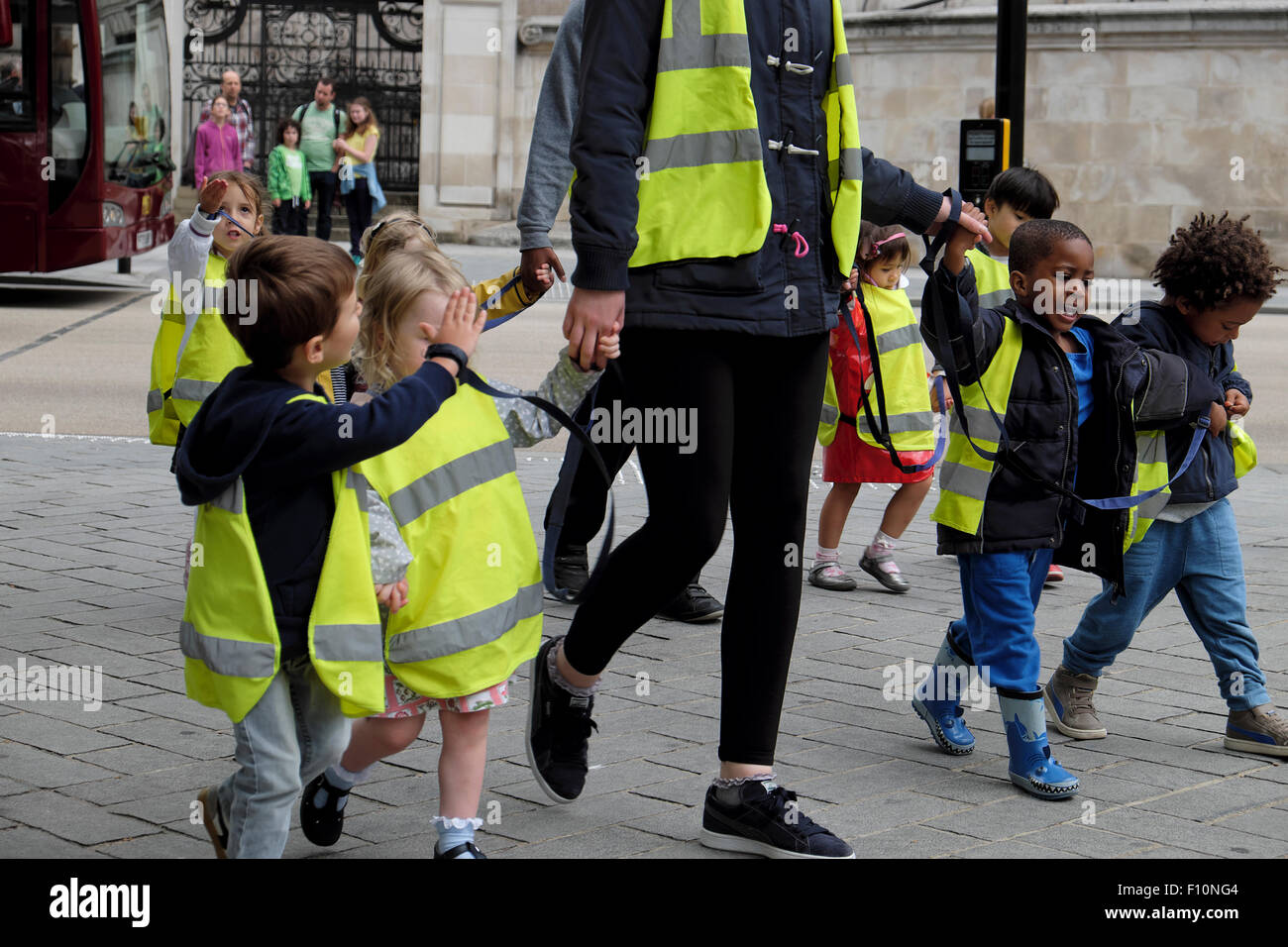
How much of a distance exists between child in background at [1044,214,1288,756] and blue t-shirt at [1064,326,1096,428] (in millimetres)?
222

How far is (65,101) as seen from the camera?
1507cm

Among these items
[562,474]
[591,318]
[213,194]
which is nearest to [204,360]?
[213,194]

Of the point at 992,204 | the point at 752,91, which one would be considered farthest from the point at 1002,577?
the point at 992,204

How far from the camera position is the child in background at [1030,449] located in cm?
383

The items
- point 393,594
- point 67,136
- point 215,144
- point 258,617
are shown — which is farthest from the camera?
point 215,144

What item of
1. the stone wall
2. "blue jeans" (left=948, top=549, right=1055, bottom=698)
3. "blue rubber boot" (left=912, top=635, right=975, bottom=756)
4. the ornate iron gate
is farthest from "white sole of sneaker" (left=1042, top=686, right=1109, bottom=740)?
the ornate iron gate

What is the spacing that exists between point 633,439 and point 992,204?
89.7 inches

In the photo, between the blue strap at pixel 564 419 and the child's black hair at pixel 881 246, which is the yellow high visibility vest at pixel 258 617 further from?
the child's black hair at pixel 881 246

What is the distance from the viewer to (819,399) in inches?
136

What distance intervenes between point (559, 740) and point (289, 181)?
53.1ft

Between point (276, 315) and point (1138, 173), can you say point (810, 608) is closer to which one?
point (276, 315)

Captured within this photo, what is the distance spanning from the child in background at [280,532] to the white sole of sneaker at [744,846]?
2.65ft

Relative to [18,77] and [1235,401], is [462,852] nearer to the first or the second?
[1235,401]

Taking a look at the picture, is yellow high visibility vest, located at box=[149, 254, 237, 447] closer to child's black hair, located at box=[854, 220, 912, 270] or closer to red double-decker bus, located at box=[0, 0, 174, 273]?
child's black hair, located at box=[854, 220, 912, 270]
